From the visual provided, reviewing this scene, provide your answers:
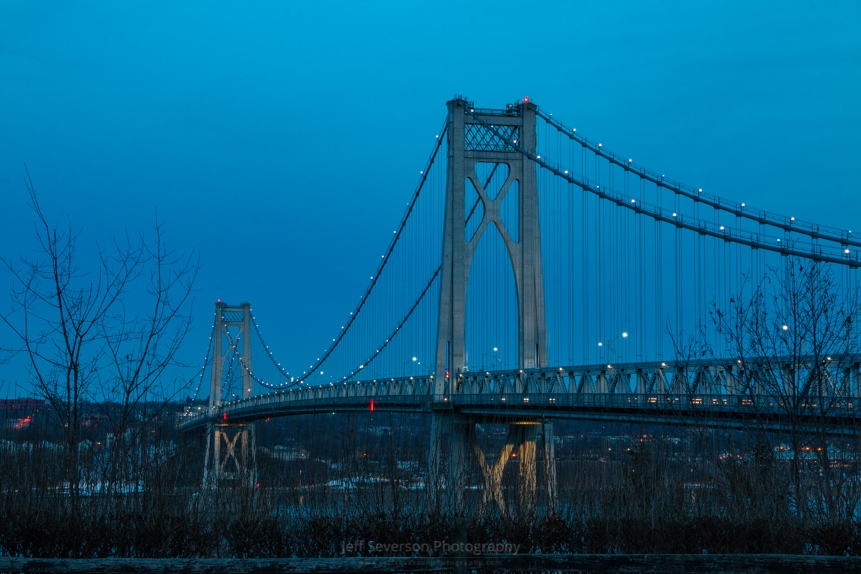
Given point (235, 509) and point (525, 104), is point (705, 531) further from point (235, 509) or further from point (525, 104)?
point (525, 104)

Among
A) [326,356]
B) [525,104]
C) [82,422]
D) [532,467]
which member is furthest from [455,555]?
[326,356]

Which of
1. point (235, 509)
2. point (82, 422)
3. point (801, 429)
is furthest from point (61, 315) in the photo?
point (801, 429)

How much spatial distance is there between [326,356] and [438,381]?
3558cm

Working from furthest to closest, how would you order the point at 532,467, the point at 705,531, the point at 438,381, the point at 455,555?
the point at 438,381 → the point at 532,467 → the point at 705,531 → the point at 455,555

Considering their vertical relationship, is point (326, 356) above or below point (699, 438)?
above

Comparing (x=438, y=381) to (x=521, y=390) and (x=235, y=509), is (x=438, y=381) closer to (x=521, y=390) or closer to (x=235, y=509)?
(x=521, y=390)

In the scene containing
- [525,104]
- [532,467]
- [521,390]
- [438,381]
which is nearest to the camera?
[532,467]

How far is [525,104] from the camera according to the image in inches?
1391

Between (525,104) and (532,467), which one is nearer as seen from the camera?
(532,467)

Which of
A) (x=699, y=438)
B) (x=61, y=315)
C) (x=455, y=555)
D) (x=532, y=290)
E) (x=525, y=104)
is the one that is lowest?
(x=455, y=555)

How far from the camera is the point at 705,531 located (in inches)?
361

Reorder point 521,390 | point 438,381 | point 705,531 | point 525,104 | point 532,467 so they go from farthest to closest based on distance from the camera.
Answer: point 525,104, point 438,381, point 521,390, point 532,467, point 705,531

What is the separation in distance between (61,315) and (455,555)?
4.69 m

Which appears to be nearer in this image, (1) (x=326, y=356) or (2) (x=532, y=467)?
(2) (x=532, y=467)
